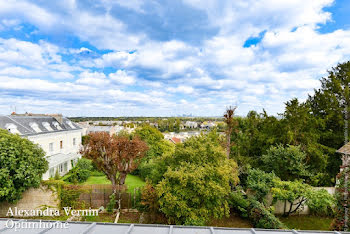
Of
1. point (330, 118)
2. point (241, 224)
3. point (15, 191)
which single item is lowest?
point (241, 224)

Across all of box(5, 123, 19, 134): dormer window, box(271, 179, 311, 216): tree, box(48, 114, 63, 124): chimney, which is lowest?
box(271, 179, 311, 216): tree

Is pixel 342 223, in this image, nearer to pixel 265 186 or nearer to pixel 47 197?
pixel 265 186

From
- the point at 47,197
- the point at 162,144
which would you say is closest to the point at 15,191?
the point at 47,197

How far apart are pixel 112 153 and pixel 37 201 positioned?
5532 mm

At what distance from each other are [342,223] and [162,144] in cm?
1973

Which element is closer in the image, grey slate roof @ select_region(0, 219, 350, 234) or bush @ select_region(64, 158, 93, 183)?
grey slate roof @ select_region(0, 219, 350, 234)

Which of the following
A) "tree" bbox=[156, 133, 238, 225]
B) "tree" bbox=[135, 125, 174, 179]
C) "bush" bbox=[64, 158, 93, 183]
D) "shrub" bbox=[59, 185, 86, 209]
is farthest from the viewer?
"tree" bbox=[135, 125, 174, 179]

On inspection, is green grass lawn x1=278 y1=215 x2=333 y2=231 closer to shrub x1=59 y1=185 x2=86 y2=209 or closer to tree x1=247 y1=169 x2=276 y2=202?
tree x1=247 y1=169 x2=276 y2=202

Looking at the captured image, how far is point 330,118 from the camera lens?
55.8ft

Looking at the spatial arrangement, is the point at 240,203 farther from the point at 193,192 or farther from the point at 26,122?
the point at 26,122

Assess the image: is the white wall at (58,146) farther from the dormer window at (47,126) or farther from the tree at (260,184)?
the tree at (260,184)

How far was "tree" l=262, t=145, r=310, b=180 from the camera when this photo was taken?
12945 millimetres

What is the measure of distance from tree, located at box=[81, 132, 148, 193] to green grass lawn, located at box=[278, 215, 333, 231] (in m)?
10.2

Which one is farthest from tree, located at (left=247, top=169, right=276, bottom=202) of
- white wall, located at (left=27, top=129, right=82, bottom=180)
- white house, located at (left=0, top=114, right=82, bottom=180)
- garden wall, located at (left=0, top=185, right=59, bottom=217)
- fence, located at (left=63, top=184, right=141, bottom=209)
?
white wall, located at (left=27, top=129, right=82, bottom=180)
